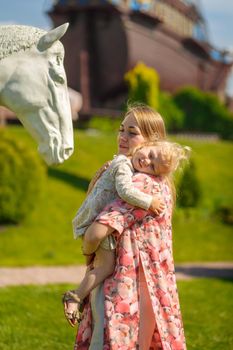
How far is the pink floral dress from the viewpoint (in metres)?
3.19

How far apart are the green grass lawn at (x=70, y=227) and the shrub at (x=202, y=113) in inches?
565

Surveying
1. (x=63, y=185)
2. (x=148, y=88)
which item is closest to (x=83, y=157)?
(x=63, y=185)

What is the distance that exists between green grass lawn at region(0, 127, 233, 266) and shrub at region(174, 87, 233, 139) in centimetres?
1435

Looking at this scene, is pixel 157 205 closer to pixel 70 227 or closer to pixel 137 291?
pixel 137 291

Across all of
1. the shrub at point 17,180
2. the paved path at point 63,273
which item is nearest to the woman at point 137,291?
the paved path at point 63,273

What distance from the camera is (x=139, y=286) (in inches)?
128

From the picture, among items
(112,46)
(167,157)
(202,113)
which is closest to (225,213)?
(167,157)

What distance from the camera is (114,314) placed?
3182 millimetres

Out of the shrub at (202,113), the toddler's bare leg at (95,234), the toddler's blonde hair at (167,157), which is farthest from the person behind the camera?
the shrub at (202,113)

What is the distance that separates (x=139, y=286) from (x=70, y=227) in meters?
10.9

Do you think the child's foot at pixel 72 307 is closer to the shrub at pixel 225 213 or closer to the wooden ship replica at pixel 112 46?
the shrub at pixel 225 213

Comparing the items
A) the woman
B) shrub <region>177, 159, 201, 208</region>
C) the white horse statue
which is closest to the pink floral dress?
the woman

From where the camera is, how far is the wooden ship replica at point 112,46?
126 ft

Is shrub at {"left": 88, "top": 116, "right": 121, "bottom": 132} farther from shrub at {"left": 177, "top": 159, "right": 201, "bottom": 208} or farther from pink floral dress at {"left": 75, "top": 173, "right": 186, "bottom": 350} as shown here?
pink floral dress at {"left": 75, "top": 173, "right": 186, "bottom": 350}
